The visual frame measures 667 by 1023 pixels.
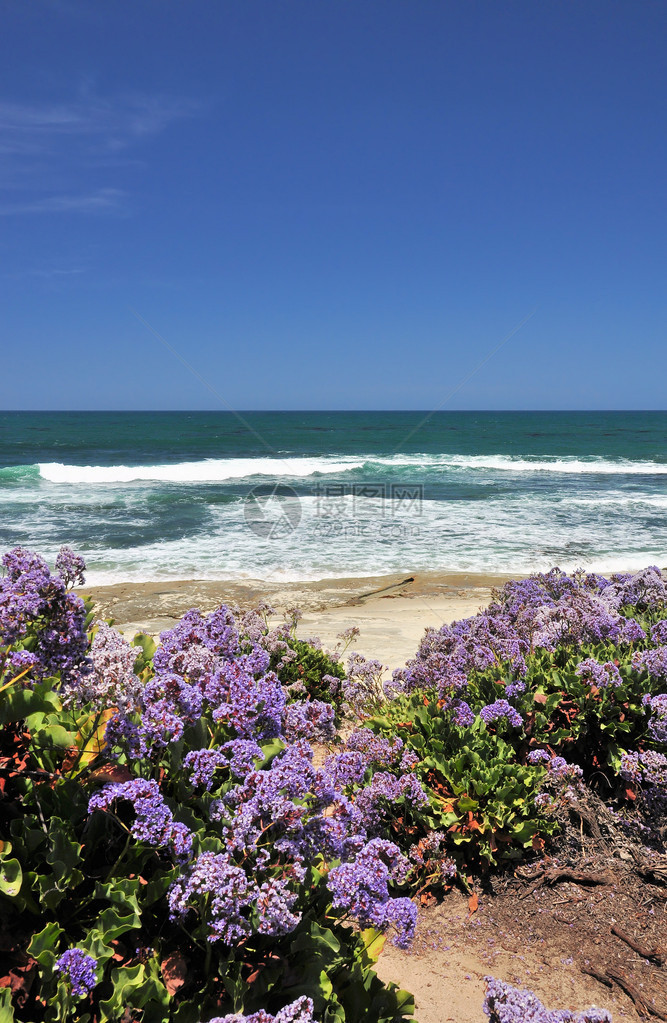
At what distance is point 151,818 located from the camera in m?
1.67

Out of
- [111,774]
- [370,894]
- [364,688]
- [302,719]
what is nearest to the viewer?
[370,894]

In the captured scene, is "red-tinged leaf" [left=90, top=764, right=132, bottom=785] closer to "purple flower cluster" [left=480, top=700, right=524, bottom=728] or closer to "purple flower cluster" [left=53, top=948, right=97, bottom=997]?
"purple flower cluster" [left=53, top=948, right=97, bottom=997]

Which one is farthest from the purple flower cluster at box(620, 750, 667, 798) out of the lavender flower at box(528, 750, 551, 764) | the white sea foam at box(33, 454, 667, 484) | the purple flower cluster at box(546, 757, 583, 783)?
the white sea foam at box(33, 454, 667, 484)

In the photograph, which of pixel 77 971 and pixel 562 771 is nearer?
pixel 77 971

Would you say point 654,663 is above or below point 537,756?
above

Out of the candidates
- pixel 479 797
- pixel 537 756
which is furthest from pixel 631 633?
pixel 479 797

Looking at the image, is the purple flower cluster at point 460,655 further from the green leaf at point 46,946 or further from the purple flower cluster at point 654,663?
the green leaf at point 46,946

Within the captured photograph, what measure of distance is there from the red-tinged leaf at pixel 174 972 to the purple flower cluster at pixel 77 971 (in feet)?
0.79

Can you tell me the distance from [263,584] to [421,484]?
58.4 ft

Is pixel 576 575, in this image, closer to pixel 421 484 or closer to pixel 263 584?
pixel 263 584

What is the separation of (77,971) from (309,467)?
35.1 meters

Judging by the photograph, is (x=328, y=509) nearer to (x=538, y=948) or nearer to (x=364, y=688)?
(x=364, y=688)

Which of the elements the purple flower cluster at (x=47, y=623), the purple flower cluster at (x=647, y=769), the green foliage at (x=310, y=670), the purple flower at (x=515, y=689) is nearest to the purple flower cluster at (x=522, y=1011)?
the purple flower cluster at (x=47, y=623)

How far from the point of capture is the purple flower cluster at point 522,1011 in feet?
5.60
